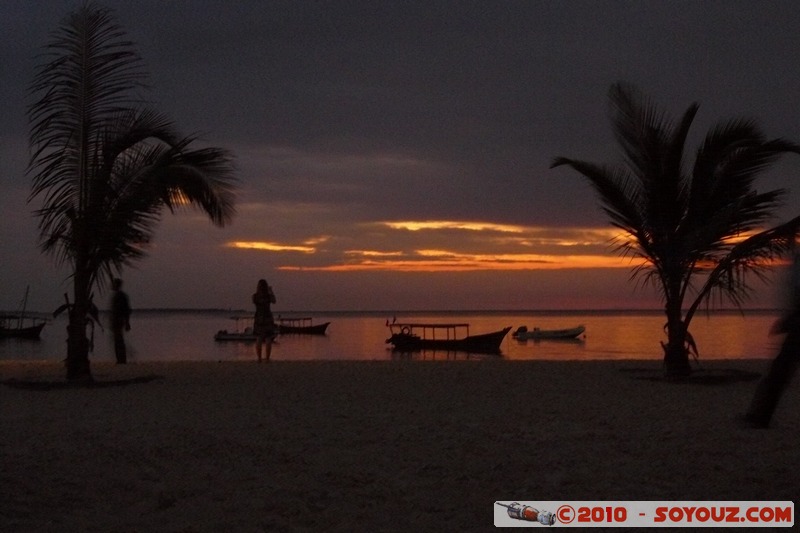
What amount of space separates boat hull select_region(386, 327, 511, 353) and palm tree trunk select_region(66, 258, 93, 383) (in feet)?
84.2

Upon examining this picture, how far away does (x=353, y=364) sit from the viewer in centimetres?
1584

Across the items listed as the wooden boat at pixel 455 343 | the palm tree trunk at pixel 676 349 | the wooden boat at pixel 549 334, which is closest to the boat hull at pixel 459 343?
the wooden boat at pixel 455 343

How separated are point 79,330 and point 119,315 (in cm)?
395

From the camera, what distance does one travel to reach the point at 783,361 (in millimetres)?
5285

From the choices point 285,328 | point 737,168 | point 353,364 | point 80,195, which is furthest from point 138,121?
point 285,328

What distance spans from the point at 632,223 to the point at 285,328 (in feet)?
177

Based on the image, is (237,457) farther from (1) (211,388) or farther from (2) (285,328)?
(2) (285,328)

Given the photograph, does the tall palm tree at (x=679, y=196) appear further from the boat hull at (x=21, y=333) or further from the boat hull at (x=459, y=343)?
the boat hull at (x=21, y=333)

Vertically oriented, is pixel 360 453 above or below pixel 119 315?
below

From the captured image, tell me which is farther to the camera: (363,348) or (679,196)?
(363,348)

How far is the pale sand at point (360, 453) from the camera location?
5.16 m

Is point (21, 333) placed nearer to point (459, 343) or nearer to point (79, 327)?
point (459, 343)

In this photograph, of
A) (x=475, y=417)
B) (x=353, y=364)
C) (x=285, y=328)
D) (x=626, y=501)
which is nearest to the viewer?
(x=626, y=501)

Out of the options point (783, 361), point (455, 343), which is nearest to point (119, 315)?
point (783, 361)
